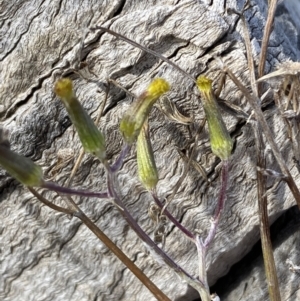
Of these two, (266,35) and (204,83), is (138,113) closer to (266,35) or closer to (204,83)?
(204,83)

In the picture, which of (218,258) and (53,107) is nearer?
(53,107)

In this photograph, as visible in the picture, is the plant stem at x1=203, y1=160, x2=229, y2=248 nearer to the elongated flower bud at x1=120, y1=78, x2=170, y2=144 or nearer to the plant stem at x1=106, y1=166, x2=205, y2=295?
the plant stem at x1=106, y1=166, x2=205, y2=295

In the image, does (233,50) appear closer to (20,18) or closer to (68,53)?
(68,53)

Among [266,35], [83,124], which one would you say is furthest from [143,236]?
[266,35]

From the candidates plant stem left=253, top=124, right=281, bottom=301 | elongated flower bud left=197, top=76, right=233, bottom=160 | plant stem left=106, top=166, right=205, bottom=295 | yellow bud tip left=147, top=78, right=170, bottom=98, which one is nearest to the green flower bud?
plant stem left=106, top=166, right=205, bottom=295

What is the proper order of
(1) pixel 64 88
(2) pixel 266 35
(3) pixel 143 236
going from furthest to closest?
(2) pixel 266 35
(3) pixel 143 236
(1) pixel 64 88

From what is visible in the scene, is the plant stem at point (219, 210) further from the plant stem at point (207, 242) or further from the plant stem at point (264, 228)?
the plant stem at point (264, 228)

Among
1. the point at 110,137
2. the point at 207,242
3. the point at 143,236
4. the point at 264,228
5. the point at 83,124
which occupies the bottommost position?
the point at 264,228

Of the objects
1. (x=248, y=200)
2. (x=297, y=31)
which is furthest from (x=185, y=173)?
(x=297, y=31)
